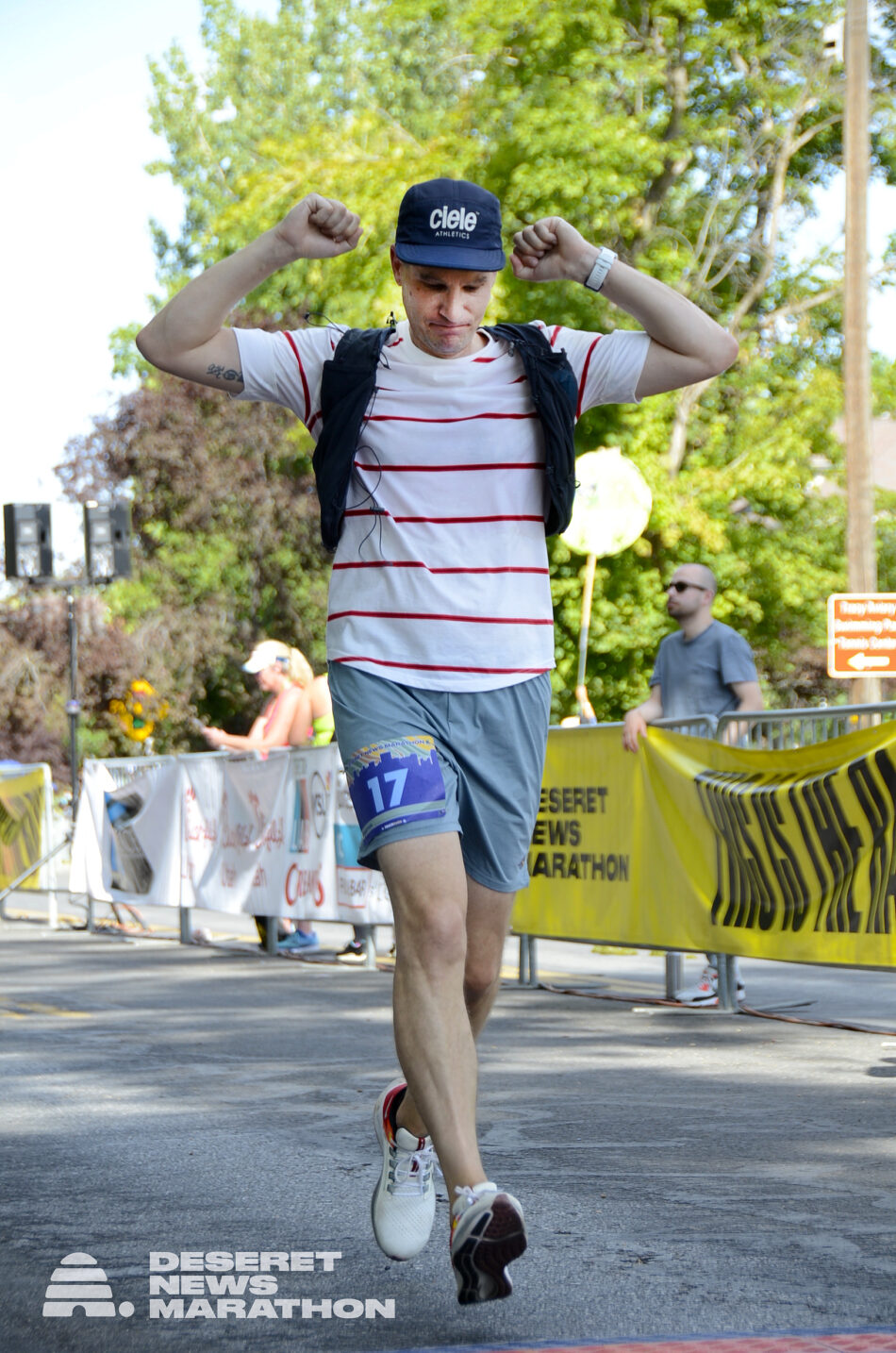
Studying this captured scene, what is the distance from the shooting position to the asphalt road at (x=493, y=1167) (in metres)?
3.25

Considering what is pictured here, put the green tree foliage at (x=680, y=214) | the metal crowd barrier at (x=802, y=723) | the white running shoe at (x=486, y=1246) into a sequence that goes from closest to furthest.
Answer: the white running shoe at (x=486, y=1246), the metal crowd barrier at (x=802, y=723), the green tree foliage at (x=680, y=214)

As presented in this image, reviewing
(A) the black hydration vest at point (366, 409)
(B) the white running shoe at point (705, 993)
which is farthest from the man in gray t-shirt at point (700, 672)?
(A) the black hydration vest at point (366, 409)

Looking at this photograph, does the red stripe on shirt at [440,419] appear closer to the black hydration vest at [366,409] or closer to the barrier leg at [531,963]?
the black hydration vest at [366,409]

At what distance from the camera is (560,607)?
29.4 metres

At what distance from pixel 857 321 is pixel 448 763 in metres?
16.1

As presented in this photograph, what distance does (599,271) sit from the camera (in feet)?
12.3

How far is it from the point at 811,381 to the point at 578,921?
21934 mm

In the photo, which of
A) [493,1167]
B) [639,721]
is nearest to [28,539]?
[639,721]

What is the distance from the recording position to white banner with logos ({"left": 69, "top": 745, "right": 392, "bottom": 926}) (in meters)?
11.2

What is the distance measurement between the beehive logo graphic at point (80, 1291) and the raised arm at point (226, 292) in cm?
179

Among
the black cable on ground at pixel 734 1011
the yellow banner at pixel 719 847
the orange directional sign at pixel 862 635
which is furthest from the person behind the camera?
the orange directional sign at pixel 862 635

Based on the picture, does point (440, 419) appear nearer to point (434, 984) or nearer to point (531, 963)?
point (434, 984)

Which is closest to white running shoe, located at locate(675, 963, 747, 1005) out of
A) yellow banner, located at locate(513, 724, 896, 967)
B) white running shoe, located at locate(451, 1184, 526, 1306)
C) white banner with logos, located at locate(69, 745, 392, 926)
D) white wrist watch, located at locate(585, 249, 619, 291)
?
yellow banner, located at locate(513, 724, 896, 967)

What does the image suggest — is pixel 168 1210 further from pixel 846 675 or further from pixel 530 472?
pixel 846 675
